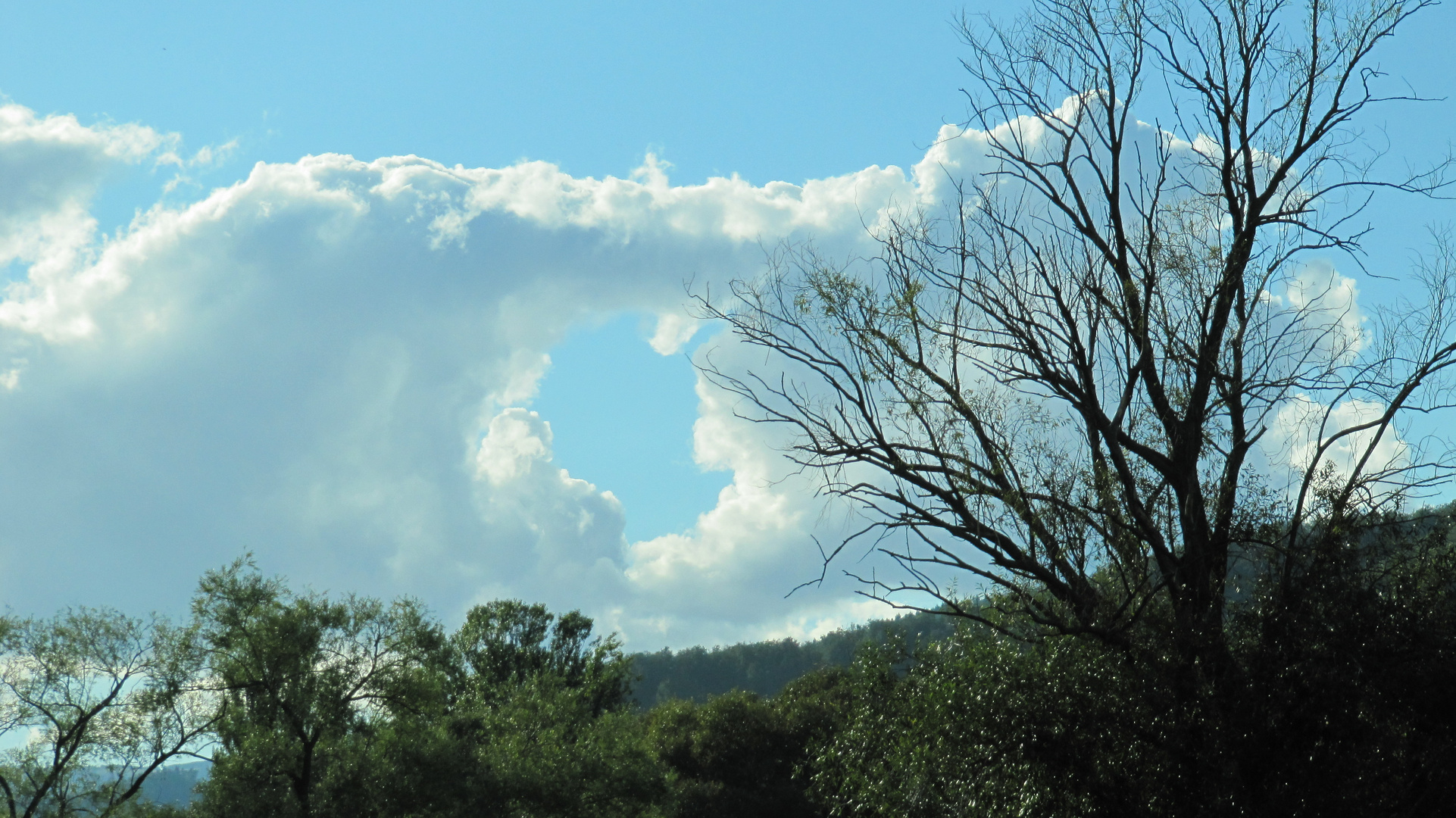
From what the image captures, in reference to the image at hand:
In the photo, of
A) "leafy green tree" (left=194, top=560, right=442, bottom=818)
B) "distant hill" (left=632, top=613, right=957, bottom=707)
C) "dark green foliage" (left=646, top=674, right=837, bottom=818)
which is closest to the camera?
"leafy green tree" (left=194, top=560, right=442, bottom=818)

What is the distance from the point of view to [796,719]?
4025cm

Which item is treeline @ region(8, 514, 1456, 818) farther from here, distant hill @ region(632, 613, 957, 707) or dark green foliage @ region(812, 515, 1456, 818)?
distant hill @ region(632, 613, 957, 707)

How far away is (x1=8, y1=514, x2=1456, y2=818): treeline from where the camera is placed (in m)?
11.2

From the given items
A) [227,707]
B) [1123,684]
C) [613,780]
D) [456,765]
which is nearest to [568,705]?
[613,780]

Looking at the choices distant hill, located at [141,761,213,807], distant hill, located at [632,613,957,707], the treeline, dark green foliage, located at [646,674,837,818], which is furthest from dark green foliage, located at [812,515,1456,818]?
distant hill, located at [632,613,957,707]

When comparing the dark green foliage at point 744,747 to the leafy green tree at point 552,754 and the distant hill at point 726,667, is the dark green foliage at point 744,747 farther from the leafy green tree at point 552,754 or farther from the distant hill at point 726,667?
the distant hill at point 726,667

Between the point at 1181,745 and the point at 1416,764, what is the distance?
7.43 ft

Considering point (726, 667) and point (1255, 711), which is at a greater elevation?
point (726, 667)

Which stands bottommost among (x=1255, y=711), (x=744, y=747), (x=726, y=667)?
(x=1255, y=711)

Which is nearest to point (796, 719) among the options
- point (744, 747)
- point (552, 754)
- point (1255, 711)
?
point (744, 747)

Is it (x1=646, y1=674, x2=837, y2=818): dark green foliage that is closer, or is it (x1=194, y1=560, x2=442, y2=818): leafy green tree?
(x1=194, y1=560, x2=442, y2=818): leafy green tree

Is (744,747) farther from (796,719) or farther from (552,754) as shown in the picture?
(552,754)

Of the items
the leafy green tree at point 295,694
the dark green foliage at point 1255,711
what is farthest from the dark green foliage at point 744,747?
the dark green foliage at point 1255,711

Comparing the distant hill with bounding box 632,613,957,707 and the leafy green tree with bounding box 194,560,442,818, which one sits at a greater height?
the distant hill with bounding box 632,613,957,707
